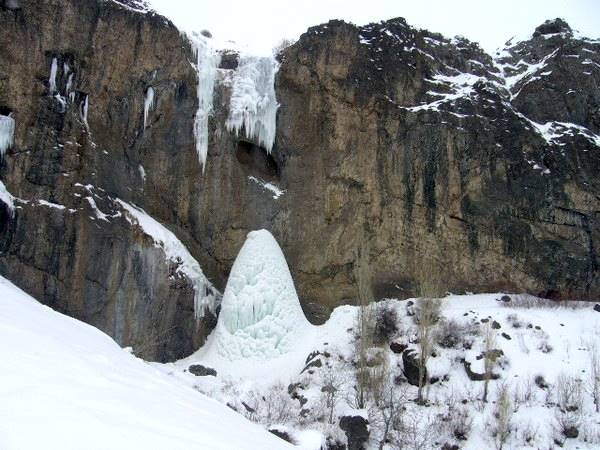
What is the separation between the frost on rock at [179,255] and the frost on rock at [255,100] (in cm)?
523

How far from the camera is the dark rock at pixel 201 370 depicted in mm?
18995

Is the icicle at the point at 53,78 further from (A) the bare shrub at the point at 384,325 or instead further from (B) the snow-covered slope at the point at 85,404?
(B) the snow-covered slope at the point at 85,404

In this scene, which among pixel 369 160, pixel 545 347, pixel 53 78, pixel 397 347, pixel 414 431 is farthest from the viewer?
pixel 369 160

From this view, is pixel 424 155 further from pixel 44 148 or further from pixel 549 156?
pixel 44 148

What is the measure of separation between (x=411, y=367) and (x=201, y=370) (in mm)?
6866

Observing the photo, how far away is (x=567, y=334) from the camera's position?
19781 millimetres

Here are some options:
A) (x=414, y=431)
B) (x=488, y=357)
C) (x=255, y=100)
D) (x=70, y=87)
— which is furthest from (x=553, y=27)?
(x=70, y=87)

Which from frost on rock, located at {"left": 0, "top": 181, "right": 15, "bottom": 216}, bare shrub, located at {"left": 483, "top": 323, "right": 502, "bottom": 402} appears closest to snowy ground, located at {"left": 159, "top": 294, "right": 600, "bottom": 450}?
bare shrub, located at {"left": 483, "top": 323, "right": 502, "bottom": 402}

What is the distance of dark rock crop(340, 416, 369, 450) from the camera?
15500 millimetres

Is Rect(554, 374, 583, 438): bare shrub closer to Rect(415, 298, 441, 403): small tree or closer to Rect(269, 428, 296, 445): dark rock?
Rect(415, 298, 441, 403): small tree

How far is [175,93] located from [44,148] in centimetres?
560

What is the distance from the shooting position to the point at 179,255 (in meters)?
22.1

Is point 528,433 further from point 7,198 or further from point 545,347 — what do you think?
point 7,198

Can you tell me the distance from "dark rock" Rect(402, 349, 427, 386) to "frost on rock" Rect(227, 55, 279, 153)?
10412 millimetres
